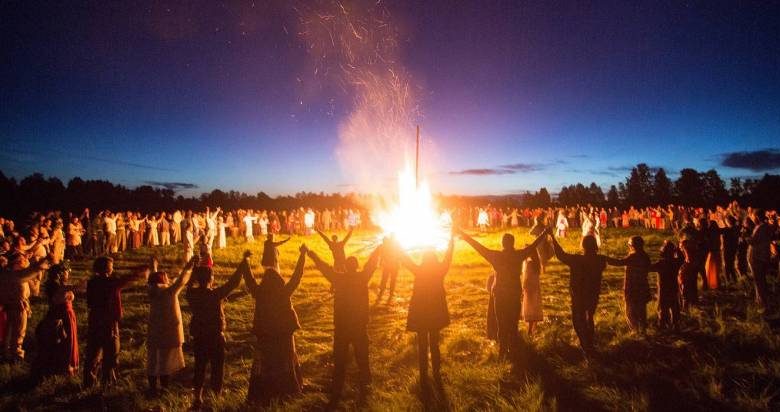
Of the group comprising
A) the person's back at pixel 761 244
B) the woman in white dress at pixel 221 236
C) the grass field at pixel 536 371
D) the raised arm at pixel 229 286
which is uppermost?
the person's back at pixel 761 244

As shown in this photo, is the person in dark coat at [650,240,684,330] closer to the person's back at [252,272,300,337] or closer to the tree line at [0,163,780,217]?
the person's back at [252,272,300,337]

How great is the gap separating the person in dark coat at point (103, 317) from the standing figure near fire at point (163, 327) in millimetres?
485

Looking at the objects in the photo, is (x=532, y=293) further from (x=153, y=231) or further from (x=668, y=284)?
(x=153, y=231)

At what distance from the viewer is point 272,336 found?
5.41 m

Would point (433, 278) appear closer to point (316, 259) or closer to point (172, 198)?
point (316, 259)

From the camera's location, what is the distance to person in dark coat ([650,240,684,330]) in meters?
7.19

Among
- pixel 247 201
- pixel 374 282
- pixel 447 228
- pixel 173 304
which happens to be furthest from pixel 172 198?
pixel 173 304

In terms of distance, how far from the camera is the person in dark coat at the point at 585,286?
667 cm

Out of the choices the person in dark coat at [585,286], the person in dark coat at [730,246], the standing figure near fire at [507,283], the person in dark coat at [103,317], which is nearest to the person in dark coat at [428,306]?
the standing figure near fire at [507,283]

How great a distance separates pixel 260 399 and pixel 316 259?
6.25 feet

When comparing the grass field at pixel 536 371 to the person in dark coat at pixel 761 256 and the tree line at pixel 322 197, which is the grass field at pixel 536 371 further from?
the tree line at pixel 322 197

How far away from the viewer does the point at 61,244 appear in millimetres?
16625

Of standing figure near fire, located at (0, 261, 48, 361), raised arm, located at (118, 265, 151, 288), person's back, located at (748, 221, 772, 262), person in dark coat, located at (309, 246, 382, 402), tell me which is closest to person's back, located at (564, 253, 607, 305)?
person in dark coat, located at (309, 246, 382, 402)

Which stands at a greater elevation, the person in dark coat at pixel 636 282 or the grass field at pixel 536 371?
the person in dark coat at pixel 636 282
